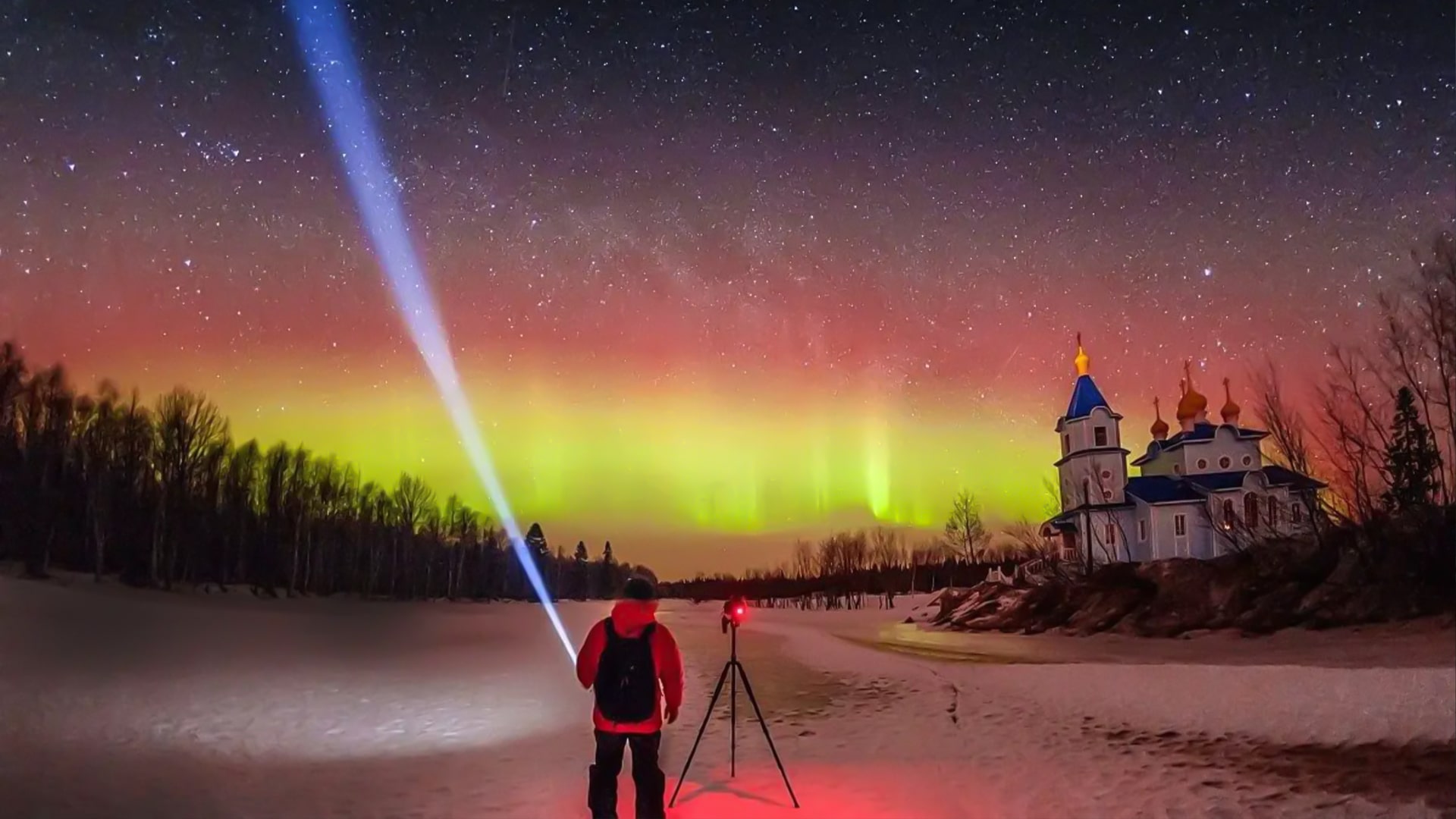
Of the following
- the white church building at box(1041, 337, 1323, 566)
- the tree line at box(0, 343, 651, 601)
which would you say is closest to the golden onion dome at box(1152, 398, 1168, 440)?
the white church building at box(1041, 337, 1323, 566)

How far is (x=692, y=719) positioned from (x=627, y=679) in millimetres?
4014

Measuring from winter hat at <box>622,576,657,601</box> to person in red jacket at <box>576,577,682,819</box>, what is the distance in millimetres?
45

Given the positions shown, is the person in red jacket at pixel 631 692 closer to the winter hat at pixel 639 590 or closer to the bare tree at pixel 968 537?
the winter hat at pixel 639 590

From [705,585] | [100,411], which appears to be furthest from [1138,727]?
[100,411]

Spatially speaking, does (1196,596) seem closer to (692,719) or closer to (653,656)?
(692,719)

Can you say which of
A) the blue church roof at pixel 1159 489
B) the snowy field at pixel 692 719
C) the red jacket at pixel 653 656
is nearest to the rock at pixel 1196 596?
the snowy field at pixel 692 719

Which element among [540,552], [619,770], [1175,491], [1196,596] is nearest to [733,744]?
[619,770]

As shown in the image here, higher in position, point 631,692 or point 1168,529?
point 1168,529

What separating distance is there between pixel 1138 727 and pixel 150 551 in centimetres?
1269

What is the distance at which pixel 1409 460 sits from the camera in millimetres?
11867

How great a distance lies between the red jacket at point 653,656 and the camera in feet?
13.8

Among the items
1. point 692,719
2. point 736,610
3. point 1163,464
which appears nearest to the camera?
point 736,610

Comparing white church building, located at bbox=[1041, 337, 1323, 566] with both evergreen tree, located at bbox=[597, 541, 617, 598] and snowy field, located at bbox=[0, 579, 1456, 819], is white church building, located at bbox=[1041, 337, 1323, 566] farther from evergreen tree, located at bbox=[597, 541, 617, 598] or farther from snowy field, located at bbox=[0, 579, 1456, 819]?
evergreen tree, located at bbox=[597, 541, 617, 598]

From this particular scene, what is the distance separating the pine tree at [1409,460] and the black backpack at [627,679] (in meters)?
11.7
